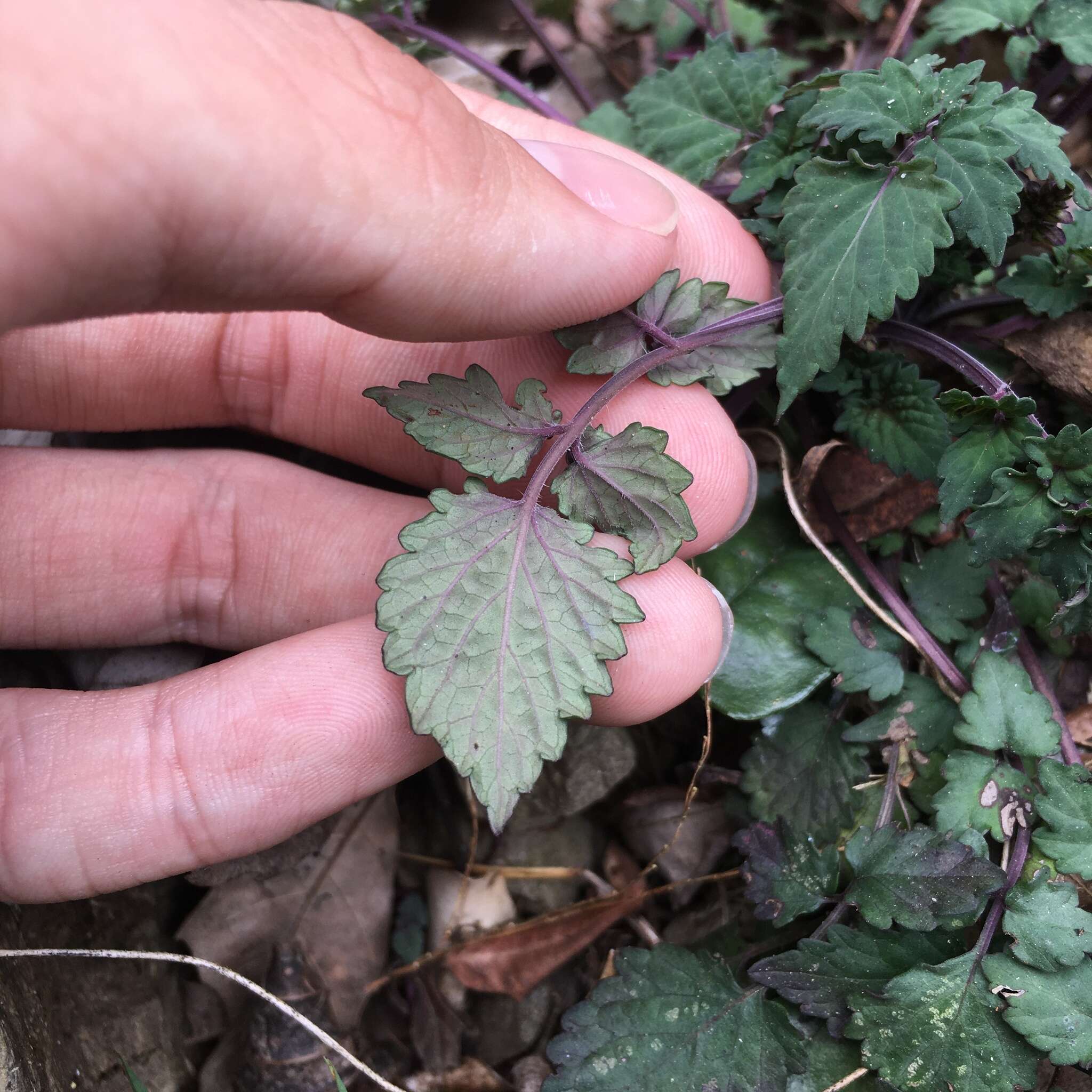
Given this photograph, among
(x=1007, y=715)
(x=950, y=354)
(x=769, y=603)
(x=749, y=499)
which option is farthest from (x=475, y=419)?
(x=1007, y=715)

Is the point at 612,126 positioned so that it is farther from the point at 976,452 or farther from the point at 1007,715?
the point at 1007,715

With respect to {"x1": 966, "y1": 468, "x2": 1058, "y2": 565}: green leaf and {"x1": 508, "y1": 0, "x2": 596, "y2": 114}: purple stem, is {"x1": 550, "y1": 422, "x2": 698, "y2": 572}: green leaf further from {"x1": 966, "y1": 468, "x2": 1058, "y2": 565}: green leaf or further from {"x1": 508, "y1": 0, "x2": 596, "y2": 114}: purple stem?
{"x1": 508, "y1": 0, "x2": 596, "y2": 114}: purple stem

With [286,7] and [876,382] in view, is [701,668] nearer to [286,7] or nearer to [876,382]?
[876,382]

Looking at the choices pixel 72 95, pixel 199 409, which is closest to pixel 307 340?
pixel 199 409

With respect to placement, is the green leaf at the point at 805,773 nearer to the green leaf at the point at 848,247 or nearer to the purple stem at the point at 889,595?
the purple stem at the point at 889,595

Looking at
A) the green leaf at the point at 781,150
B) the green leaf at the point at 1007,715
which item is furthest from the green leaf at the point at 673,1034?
the green leaf at the point at 781,150

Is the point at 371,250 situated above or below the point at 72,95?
below

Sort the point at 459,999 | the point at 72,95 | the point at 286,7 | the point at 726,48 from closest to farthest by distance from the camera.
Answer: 1. the point at 72,95
2. the point at 286,7
3. the point at 726,48
4. the point at 459,999
